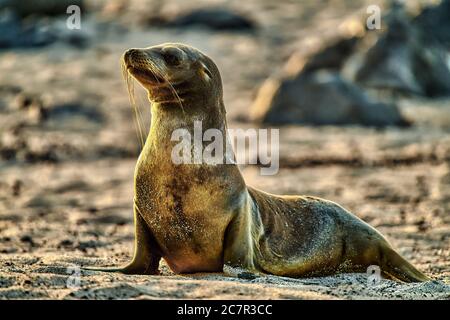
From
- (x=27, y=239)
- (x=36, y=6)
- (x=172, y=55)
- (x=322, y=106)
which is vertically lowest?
(x=27, y=239)

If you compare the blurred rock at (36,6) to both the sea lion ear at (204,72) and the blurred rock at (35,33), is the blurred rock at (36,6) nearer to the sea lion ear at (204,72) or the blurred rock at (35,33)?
the blurred rock at (35,33)

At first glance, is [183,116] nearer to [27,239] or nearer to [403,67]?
[27,239]

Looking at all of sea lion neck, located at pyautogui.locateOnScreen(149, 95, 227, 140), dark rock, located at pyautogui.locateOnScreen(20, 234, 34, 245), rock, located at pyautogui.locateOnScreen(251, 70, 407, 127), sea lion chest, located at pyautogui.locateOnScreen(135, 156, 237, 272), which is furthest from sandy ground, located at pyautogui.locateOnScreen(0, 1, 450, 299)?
sea lion neck, located at pyautogui.locateOnScreen(149, 95, 227, 140)

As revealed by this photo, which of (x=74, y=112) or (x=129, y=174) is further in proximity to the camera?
(x=74, y=112)

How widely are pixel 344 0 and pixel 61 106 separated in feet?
36.6

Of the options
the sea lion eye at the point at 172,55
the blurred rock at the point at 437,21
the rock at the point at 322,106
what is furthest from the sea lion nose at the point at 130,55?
the blurred rock at the point at 437,21

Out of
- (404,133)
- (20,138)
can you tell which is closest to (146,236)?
(20,138)

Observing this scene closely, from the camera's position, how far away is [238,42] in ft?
63.4

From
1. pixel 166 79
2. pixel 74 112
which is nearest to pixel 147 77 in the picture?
pixel 166 79

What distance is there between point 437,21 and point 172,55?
13290mm

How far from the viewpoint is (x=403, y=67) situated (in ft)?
52.2

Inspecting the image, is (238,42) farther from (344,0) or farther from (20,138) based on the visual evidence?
(20,138)

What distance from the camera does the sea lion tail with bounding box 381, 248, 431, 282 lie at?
5.91 meters

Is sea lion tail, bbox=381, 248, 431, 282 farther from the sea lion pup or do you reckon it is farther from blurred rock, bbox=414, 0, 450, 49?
blurred rock, bbox=414, 0, 450, 49
